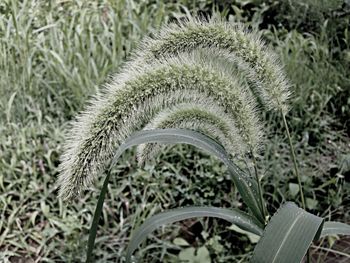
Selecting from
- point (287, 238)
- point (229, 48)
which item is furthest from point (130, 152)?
point (287, 238)

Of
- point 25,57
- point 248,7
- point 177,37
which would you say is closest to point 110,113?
point 177,37

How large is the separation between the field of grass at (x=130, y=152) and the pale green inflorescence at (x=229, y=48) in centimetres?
108

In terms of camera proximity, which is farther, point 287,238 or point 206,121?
point 206,121

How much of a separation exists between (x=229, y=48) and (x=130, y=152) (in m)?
1.45

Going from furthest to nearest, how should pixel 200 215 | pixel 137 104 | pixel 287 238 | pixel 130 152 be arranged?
pixel 130 152 < pixel 200 215 < pixel 137 104 < pixel 287 238

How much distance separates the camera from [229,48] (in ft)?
4.16

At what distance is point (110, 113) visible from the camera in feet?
3.91

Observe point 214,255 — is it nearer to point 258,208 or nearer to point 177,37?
point 258,208

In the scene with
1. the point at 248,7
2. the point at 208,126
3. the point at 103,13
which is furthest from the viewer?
the point at 248,7

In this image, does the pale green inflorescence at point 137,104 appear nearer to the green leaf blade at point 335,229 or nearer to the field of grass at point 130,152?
the green leaf blade at point 335,229

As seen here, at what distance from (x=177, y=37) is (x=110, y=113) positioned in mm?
212

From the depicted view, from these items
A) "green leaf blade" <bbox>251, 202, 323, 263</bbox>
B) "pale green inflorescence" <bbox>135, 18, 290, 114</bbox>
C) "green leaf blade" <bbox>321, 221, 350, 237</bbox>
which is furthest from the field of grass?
"green leaf blade" <bbox>251, 202, 323, 263</bbox>

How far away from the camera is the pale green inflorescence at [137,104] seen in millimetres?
1191

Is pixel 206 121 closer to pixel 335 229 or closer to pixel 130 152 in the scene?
pixel 335 229
